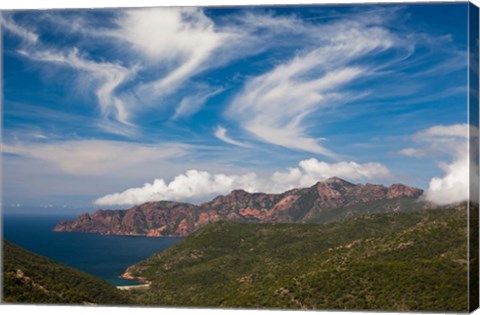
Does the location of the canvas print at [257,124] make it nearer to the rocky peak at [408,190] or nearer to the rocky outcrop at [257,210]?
A: the rocky peak at [408,190]

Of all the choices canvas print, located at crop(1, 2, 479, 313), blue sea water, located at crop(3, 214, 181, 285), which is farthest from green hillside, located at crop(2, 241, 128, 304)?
blue sea water, located at crop(3, 214, 181, 285)

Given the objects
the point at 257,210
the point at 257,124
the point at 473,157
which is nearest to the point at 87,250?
the point at 257,210

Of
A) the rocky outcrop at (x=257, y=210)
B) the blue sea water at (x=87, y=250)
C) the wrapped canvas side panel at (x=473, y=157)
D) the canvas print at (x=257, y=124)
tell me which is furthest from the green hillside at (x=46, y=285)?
the blue sea water at (x=87, y=250)

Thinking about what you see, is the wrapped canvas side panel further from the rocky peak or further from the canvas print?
the rocky peak

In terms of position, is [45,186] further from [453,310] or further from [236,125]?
[453,310]

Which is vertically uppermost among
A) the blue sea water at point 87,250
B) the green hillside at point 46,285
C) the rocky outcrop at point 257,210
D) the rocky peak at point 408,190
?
the rocky outcrop at point 257,210

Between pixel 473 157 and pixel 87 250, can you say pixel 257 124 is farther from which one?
pixel 87 250

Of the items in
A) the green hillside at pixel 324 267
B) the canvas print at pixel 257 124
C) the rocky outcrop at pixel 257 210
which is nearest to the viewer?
the green hillside at pixel 324 267
